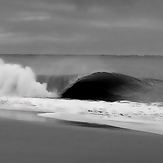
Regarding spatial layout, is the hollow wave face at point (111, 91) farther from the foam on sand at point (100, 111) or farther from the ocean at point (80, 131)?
the foam on sand at point (100, 111)

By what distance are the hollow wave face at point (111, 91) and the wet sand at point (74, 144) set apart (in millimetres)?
8949

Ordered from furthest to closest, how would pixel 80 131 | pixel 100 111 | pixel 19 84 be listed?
pixel 19 84 → pixel 100 111 → pixel 80 131

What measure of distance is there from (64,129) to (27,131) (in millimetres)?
993

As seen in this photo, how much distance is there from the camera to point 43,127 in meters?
10.8

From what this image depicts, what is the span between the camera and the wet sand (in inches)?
302

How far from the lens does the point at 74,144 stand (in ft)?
28.9

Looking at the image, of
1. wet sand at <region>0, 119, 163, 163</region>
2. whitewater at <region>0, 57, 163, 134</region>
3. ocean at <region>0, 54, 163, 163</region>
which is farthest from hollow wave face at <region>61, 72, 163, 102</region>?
wet sand at <region>0, 119, 163, 163</region>

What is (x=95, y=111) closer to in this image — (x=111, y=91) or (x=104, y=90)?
(x=111, y=91)

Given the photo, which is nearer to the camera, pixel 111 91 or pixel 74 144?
pixel 74 144

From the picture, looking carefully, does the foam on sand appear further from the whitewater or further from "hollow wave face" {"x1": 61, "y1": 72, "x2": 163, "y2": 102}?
"hollow wave face" {"x1": 61, "y1": 72, "x2": 163, "y2": 102}

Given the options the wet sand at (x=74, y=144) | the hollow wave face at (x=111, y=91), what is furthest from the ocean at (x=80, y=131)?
the hollow wave face at (x=111, y=91)

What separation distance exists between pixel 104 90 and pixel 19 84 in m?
5.09

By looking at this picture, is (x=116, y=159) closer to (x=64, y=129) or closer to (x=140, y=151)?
(x=140, y=151)

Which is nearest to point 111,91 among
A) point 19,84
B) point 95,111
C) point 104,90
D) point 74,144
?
point 104,90
